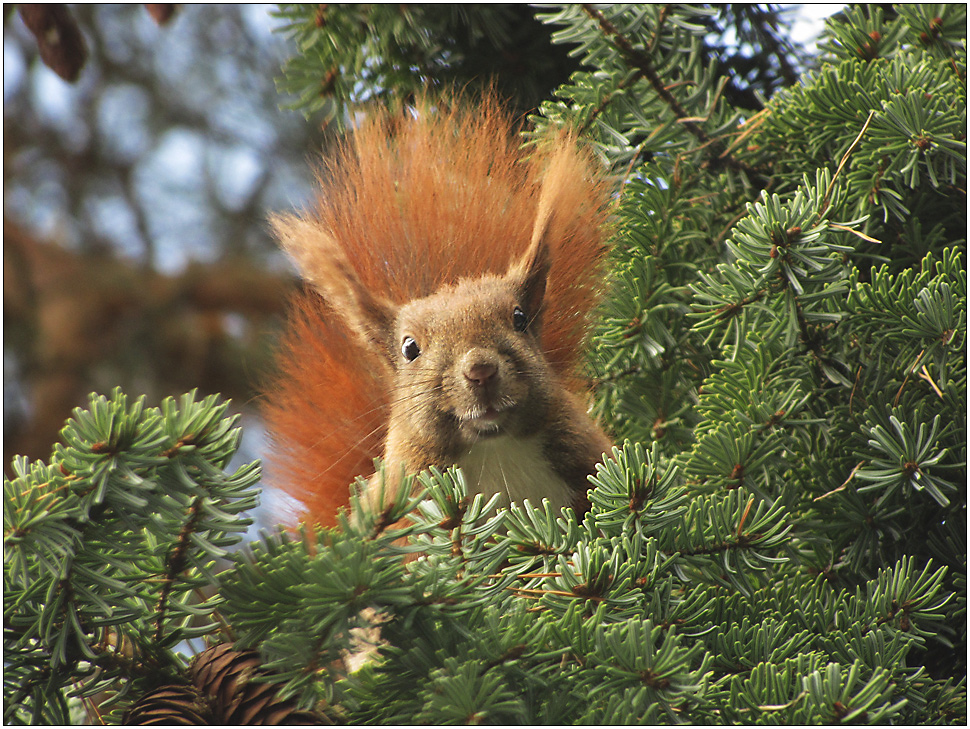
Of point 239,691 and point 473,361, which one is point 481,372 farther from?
point 239,691

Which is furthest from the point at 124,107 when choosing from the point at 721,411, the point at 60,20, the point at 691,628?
the point at 691,628

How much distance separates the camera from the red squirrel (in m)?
0.98

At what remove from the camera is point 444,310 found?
3.31 ft

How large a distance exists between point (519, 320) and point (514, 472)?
0.57 ft

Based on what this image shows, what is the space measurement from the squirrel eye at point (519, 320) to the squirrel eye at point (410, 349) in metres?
0.11

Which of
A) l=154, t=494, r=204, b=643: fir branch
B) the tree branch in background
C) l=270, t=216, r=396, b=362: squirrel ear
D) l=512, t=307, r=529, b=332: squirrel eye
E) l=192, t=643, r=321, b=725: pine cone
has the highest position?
the tree branch in background

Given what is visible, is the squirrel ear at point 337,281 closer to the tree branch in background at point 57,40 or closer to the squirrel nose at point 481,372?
the squirrel nose at point 481,372

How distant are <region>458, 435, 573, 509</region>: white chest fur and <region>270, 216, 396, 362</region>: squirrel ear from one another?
0.52ft

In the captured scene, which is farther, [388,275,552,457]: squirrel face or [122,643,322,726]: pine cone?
[388,275,552,457]: squirrel face

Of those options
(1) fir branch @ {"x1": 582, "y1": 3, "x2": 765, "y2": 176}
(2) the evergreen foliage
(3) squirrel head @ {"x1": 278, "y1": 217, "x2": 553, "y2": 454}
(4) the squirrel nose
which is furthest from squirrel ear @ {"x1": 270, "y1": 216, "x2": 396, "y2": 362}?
(1) fir branch @ {"x1": 582, "y1": 3, "x2": 765, "y2": 176}

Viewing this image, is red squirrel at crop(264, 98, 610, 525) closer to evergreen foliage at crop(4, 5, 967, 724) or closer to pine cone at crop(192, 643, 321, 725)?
evergreen foliage at crop(4, 5, 967, 724)

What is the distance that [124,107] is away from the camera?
2.67 meters

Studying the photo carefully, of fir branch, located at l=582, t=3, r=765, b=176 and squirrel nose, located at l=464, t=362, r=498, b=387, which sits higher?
fir branch, located at l=582, t=3, r=765, b=176

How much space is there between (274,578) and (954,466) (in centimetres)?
56
